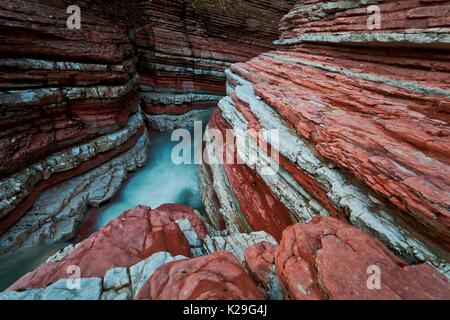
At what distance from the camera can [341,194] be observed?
3.19m

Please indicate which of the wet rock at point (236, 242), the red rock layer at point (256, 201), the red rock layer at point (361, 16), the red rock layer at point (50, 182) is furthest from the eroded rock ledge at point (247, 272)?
the red rock layer at point (361, 16)

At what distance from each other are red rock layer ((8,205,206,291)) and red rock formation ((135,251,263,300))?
885 millimetres

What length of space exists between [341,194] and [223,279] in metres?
2.03

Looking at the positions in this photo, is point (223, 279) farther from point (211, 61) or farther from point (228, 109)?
point (211, 61)

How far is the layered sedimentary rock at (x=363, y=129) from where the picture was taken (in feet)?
8.59

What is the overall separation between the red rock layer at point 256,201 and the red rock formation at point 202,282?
6.33 feet

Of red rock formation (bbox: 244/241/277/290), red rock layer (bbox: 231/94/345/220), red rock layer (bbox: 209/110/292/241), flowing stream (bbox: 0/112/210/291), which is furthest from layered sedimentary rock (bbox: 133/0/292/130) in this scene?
red rock formation (bbox: 244/241/277/290)

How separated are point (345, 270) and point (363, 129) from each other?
7.67 ft

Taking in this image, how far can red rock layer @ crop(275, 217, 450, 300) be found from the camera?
1765mm

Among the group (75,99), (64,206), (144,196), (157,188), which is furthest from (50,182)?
(157,188)

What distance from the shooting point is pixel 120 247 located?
3.20 meters

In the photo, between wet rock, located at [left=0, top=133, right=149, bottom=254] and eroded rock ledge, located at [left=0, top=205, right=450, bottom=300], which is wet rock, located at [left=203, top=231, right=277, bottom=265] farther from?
wet rock, located at [left=0, top=133, right=149, bottom=254]
